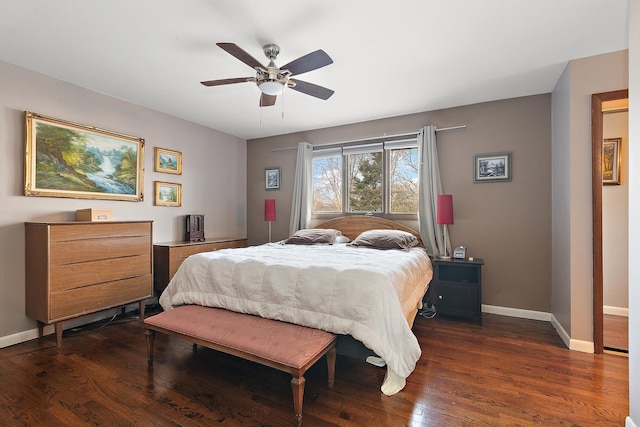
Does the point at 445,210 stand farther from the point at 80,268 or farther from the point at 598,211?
the point at 80,268

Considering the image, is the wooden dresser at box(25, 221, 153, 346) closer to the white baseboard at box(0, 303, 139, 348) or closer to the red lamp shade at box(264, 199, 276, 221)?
the white baseboard at box(0, 303, 139, 348)

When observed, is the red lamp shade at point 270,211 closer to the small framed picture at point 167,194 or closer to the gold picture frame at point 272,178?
the gold picture frame at point 272,178

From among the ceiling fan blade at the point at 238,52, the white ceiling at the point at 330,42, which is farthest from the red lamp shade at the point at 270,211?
the ceiling fan blade at the point at 238,52

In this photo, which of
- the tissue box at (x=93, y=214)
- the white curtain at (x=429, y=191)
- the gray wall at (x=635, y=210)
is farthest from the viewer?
the white curtain at (x=429, y=191)

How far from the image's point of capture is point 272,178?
5238 millimetres

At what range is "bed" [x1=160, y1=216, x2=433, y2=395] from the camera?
198 cm

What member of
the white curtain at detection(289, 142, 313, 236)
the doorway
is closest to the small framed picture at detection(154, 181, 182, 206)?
the white curtain at detection(289, 142, 313, 236)

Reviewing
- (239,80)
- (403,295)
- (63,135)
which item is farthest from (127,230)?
(403,295)

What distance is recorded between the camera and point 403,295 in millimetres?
2311

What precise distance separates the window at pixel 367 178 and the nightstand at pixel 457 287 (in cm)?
95

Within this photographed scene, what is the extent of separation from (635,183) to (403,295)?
1.47 m

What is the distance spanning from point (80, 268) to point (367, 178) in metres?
3.60

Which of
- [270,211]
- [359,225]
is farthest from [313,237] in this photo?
[270,211]

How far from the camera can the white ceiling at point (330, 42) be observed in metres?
2.02
